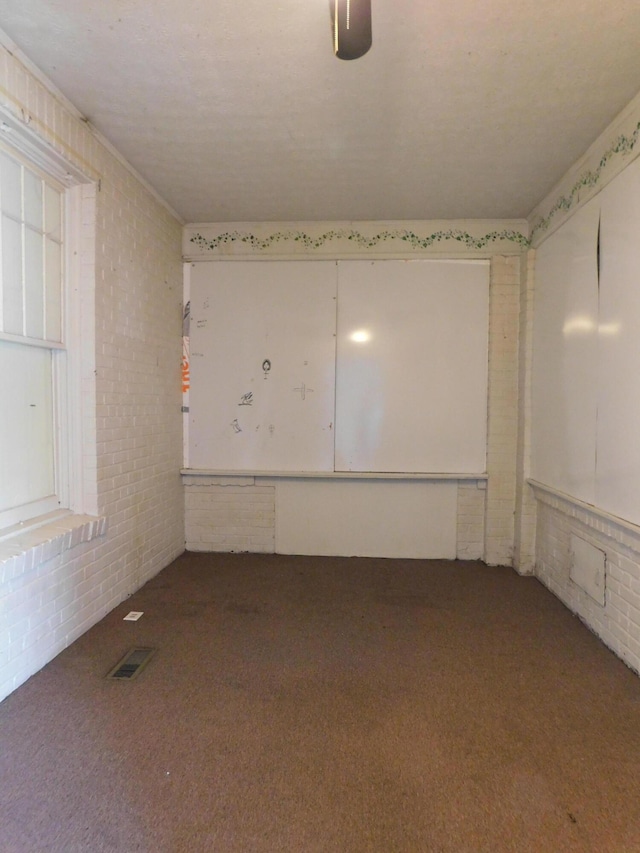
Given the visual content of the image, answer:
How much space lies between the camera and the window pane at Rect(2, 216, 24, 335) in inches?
82.3

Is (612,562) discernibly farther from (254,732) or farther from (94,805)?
(94,805)

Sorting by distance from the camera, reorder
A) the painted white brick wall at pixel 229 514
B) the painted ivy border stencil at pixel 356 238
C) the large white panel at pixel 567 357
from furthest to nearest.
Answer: the painted white brick wall at pixel 229 514
the painted ivy border stencil at pixel 356 238
the large white panel at pixel 567 357

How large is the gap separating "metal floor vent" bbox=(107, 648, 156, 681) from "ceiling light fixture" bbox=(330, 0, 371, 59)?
270 cm

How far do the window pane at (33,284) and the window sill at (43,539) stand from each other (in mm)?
998

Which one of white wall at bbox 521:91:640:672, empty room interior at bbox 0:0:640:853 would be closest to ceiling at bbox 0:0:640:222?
empty room interior at bbox 0:0:640:853

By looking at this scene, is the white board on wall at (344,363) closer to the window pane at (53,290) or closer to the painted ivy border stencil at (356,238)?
the painted ivy border stencil at (356,238)

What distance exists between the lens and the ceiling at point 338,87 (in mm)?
1767

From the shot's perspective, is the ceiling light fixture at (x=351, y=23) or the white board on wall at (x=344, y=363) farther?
the white board on wall at (x=344, y=363)

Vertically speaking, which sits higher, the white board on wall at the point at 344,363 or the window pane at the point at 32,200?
the window pane at the point at 32,200

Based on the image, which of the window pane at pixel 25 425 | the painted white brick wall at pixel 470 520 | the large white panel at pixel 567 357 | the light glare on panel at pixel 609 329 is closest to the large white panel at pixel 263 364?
the painted white brick wall at pixel 470 520

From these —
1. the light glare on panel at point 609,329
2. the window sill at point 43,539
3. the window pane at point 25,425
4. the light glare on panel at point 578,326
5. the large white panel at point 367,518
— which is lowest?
the large white panel at point 367,518

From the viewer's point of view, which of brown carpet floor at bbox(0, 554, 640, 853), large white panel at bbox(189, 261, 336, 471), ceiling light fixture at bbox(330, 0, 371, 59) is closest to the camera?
ceiling light fixture at bbox(330, 0, 371, 59)

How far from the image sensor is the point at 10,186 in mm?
2117

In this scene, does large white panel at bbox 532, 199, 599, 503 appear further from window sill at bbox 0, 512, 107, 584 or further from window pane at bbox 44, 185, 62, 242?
window pane at bbox 44, 185, 62, 242
